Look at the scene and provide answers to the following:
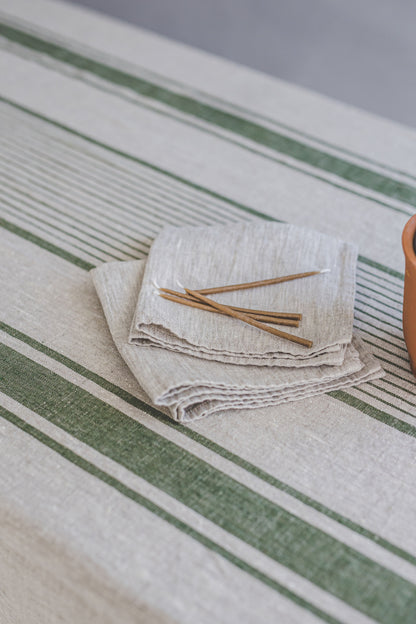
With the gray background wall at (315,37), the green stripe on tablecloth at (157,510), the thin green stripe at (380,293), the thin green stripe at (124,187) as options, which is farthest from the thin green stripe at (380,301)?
the gray background wall at (315,37)

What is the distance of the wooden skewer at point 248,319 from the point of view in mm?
654

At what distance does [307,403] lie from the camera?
0.64m

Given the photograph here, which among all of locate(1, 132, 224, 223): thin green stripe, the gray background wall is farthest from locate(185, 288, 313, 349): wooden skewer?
the gray background wall

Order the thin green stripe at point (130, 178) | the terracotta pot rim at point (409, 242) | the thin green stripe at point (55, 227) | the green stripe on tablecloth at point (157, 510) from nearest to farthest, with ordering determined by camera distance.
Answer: the green stripe on tablecloth at point (157, 510) < the terracotta pot rim at point (409, 242) < the thin green stripe at point (55, 227) < the thin green stripe at point (130, 178)

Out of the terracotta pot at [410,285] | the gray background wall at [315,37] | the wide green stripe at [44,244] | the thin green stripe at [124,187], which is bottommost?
the gray background wall at [315,37]

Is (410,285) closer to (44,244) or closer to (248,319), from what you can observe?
(248,319)

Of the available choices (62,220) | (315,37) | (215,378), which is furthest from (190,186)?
(315,37)

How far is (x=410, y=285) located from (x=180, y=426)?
242 mm

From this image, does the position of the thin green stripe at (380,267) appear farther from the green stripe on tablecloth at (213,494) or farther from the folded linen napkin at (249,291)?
the green stripe on tablecloth at (213,494)

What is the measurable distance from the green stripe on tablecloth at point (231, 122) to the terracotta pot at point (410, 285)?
36 centimetres

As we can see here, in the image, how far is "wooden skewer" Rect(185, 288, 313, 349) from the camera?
0.65 metres

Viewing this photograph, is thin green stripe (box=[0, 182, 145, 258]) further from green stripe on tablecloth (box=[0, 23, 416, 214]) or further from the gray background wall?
the gray background wall

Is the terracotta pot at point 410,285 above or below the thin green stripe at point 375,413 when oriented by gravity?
above

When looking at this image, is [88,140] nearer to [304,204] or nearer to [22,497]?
[304,204]
